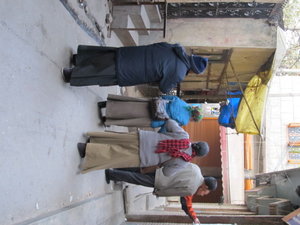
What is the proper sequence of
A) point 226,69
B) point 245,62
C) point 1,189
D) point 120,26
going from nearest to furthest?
point 1,189 → point 120,26 → point 245,62 → point 226,69

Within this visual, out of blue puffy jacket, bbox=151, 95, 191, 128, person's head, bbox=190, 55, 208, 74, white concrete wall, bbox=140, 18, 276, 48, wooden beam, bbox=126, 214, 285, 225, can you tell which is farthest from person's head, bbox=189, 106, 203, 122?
white concrete wall, bbox=140, 18, 276, 48

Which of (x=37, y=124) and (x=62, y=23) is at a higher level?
(x=62, y=23)

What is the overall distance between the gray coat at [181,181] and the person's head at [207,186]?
3.5 inches

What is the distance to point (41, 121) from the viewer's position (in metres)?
3.19

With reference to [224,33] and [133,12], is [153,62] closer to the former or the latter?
[133,12]

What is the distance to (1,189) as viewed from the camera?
2.48 m

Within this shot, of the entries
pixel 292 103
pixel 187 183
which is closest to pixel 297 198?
pixel 187 183

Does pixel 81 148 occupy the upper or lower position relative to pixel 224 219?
upper

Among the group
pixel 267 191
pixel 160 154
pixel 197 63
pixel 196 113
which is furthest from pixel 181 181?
pixel 267 191

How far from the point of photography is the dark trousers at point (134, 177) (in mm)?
5004

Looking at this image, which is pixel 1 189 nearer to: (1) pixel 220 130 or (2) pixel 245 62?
(2) pixel 245 62

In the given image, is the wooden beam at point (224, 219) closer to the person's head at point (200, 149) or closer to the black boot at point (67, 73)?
the person's head at point (200, 149)

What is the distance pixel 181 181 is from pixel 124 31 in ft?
10.5

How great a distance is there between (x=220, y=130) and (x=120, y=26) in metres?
7.15
